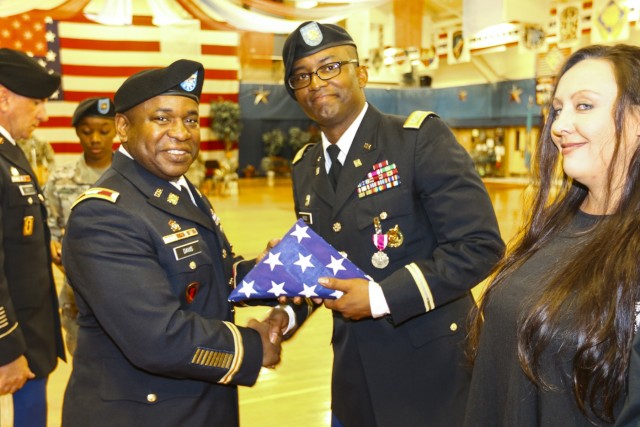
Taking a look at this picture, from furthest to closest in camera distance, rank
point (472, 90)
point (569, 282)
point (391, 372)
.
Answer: point (472, 90) → point (391, 372) → point (569, 282)

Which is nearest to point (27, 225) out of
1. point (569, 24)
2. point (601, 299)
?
point (601, 299)

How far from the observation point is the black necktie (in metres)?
2.10

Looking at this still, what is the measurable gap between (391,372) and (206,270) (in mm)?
674

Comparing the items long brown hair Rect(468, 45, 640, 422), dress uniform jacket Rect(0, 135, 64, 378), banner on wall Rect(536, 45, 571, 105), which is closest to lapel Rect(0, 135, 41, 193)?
dress uniform jacket Rect(0, 135, 64, 378)

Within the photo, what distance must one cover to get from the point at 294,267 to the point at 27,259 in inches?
56.2

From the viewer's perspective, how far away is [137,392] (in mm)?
1618

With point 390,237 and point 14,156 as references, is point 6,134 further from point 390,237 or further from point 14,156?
point 390,237

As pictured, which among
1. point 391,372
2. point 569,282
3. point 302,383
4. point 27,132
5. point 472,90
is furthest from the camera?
point 472,90

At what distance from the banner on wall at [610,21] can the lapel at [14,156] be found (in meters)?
9.76

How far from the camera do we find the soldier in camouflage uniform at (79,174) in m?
3.53

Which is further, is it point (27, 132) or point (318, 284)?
point (27, 132)

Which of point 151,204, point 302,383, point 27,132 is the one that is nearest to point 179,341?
point 151,204

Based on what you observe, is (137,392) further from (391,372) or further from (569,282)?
(569,282)

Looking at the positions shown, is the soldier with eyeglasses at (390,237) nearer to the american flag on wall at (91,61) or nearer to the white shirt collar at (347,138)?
the white shirt collar at (347,138)
